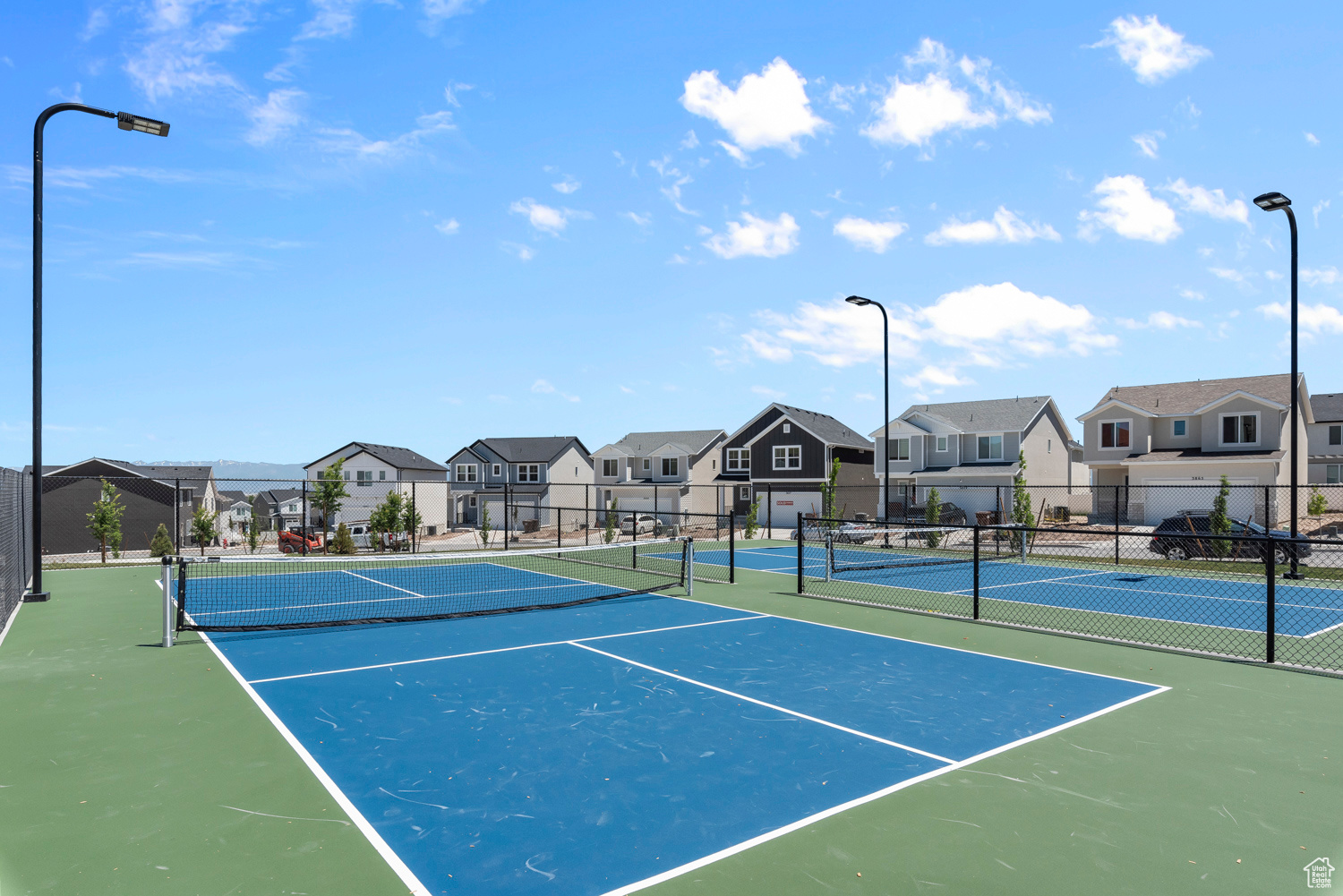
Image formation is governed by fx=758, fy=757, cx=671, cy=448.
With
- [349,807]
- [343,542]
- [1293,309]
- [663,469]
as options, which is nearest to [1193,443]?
[1293,309]

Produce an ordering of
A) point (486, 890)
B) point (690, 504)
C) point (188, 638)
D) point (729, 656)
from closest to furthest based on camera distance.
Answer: point (486, 890)
point (729, 656)
point (188, 638)
point (690, 504)

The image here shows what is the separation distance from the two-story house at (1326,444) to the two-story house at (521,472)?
174ft

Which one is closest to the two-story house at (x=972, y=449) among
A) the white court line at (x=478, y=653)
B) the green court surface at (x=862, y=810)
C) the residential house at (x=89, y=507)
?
the white court line at (x=478, y=653)

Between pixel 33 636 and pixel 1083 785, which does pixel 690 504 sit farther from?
pixel 1083 785

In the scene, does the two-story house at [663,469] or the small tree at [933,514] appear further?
the two-story house at [663,469]

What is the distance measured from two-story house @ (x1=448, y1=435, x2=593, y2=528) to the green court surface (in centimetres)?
5413

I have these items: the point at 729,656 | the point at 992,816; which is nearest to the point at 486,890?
the point at 992,816

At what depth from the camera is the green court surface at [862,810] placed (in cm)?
452

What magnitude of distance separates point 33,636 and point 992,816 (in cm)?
1341

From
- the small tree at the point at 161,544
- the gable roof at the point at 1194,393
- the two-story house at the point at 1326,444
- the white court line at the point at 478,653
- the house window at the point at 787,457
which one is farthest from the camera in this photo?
the two-story house at the point at 1326,444

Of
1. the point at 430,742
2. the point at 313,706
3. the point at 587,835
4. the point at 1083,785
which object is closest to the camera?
the point at 587,835

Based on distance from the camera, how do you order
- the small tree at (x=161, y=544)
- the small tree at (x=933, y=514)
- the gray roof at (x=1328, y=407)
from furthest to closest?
the gray roof at (x=1328, y=407) → the small tree at (x=933, y=514) → the small tree at (x=161, y=544)

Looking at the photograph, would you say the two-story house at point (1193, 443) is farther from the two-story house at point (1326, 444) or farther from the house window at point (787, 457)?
the house window at point (787, 457)

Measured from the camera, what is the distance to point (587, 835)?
505 cm
